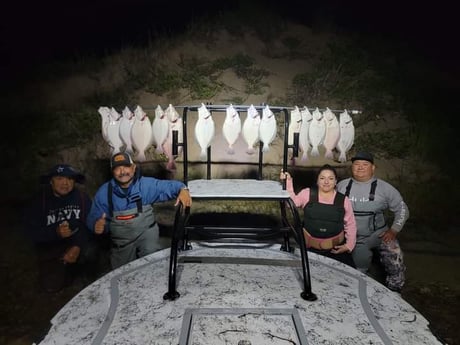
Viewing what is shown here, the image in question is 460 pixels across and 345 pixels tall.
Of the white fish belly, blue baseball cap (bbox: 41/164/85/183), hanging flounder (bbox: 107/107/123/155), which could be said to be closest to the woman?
the white fish belly

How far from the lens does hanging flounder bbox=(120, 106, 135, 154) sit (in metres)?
3.50

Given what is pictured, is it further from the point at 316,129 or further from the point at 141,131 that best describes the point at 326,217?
the point at 141,131

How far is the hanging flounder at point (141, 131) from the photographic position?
11.7 feet

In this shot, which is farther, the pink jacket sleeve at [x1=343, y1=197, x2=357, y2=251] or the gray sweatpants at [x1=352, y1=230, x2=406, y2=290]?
the gray sweatpants at [x1=352, y1=230, x2=406, y2=290]

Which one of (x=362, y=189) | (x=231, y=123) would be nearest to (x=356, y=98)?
(x=362, y=189)

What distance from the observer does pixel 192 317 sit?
76.5 inches

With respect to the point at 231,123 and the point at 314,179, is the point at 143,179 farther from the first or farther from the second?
the point at 314,179

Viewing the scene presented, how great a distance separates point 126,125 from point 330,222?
2.46 metres

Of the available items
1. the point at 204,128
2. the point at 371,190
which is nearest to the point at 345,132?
the point at 371,190

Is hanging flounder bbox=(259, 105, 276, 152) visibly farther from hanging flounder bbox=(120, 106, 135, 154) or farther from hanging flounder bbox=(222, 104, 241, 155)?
hanging flounder bbox=(120, 106, 135, 154)

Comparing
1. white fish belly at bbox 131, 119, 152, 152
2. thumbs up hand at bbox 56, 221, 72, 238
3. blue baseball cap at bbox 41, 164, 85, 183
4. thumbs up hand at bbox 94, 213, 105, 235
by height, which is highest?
white fish belly at bbox 131, 119, 152, 152

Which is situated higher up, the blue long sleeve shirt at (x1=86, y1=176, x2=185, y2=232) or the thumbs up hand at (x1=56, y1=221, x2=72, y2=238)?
the blue long sleeve shirt at (x1=86, y1=176, x2=185, y2=232)

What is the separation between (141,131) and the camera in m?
3.61

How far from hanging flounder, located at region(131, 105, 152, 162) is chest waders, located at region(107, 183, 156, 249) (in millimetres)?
591
